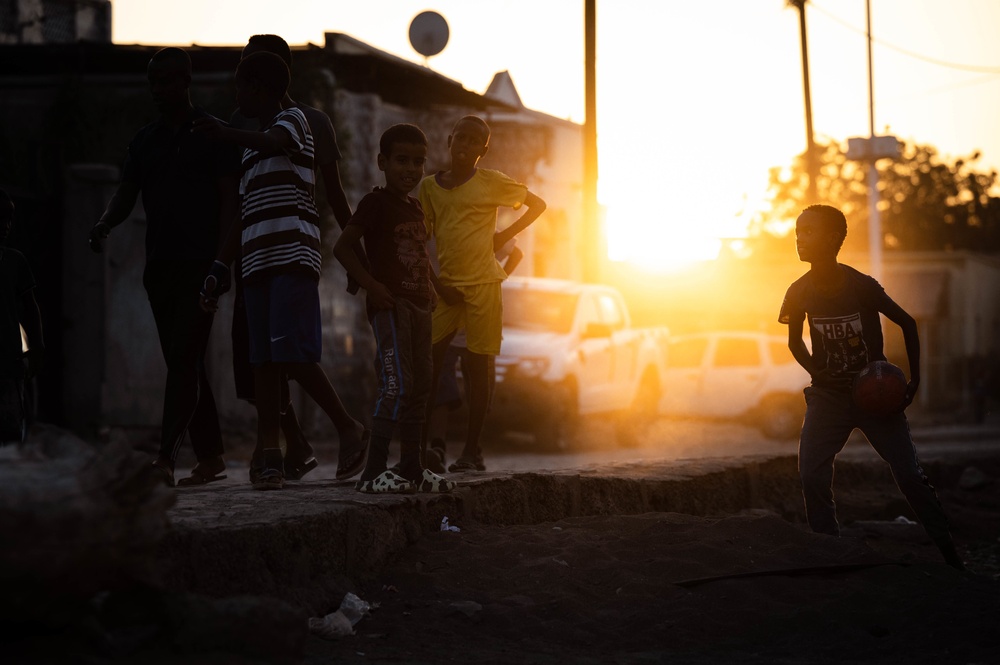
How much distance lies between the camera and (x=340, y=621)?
4.54 meters

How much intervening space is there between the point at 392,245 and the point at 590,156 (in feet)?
45.4

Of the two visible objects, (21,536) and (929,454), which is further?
(929,454)

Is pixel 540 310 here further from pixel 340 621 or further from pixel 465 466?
pixel 340 621

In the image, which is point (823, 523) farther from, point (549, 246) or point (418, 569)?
point (549, 246)

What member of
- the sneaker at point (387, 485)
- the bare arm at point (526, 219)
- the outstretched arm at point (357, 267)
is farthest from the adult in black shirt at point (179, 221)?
the bare arm at point (526, 219)

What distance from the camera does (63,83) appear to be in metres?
16.2

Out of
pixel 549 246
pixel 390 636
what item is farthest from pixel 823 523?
pixel 549 246

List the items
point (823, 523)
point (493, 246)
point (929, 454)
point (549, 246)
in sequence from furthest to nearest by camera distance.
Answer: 1. point (549, 246)
2. point (929, 454)
3. point (493, 246)
4. point (823, 523)

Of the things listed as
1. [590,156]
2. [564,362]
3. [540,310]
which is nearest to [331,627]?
[564,362]

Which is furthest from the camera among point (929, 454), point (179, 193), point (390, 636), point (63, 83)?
point (63, 83)

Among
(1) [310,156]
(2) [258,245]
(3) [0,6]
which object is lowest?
(2) [258,245]

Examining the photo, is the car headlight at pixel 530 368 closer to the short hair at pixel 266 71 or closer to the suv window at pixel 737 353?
the suv window at pixel 737 353

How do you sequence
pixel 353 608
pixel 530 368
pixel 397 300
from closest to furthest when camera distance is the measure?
pixel 353 608, pixel 397 300, pixel 530 368

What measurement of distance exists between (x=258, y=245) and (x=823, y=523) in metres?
3.12
